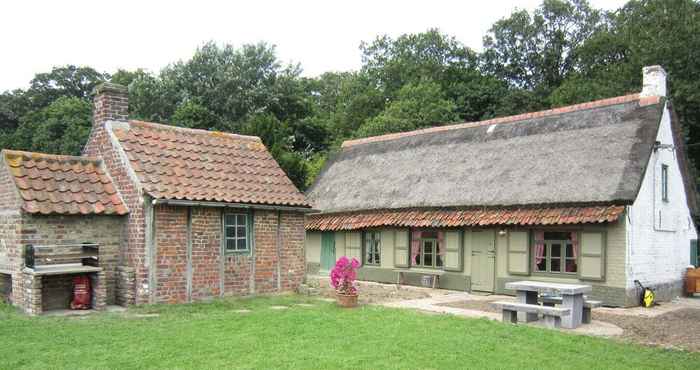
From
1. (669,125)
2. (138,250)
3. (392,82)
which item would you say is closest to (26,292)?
(138,250)

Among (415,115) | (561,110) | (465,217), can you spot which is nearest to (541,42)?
(415,115)

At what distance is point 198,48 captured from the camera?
37688 mm

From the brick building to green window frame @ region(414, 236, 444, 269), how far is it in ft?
17.5

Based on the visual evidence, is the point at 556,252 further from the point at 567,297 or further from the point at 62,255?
the point at 62,255

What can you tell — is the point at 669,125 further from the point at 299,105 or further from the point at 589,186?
the point at 299,105

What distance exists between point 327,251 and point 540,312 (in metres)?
11.9

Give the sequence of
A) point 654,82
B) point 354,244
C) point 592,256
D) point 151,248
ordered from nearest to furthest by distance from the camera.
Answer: point 151,248
point 592,256
point 654,82
point 354,244

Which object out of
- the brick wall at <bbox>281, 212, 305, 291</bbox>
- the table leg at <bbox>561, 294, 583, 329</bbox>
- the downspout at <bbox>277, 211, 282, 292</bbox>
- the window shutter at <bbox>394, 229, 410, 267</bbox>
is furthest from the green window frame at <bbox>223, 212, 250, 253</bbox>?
the table leg at <bbox>561, 294, 583, 329</bbox>

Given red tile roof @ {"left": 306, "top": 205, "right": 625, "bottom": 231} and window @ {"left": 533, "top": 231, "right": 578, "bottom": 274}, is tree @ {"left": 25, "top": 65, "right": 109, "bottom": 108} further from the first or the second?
window @ {"left": 533, "top": 231, "right": 578, "bottom": 274}

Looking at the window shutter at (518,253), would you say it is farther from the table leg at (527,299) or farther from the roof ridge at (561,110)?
the roof ridge at (561,110)

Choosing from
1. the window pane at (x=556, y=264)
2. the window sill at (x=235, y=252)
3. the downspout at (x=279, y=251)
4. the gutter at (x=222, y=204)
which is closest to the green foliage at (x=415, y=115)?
the window pane at (x=556, y=264)

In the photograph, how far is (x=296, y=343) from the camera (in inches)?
334

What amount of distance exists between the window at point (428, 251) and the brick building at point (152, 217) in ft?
17.5

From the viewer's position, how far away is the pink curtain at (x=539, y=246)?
1597cm
